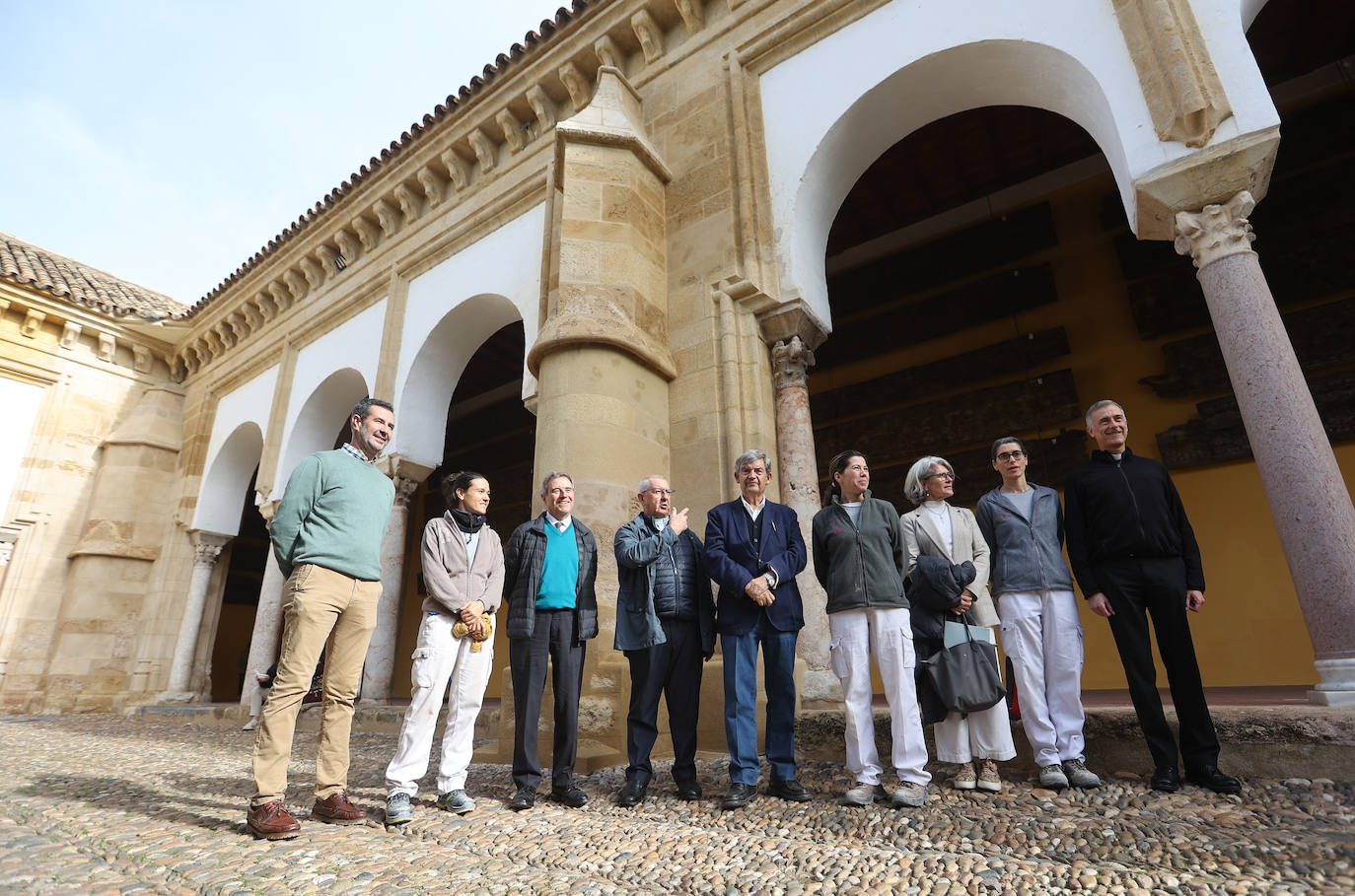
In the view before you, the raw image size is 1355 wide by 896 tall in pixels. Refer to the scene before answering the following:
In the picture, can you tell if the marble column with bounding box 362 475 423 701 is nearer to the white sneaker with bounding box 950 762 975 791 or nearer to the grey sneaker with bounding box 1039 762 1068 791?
the white sneaker with bounding box 950 762 975 791

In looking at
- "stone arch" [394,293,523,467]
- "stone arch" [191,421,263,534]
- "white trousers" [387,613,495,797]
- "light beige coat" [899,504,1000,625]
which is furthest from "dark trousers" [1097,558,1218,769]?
"stone arch" [191,421,263,534]

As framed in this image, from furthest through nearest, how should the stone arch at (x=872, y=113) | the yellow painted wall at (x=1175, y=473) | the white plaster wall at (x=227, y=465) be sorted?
the white plaster wall at (x=227, y=465) < the yellow painted wall at (x=1175, y=473) < the stone arch at (x=872, y=113)

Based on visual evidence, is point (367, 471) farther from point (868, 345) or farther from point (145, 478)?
point (145, 478)

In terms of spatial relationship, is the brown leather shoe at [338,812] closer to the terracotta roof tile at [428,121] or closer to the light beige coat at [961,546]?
the light beige coat at [961,546]

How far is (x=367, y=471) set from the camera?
300 cm

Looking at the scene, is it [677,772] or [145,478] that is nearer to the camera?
[677,772]

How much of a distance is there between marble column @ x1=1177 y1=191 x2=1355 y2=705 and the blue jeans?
2.26 metres

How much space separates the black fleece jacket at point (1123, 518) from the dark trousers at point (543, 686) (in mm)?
2235

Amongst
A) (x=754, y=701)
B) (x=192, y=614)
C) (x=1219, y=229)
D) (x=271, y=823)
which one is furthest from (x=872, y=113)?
(x=192, y=614)

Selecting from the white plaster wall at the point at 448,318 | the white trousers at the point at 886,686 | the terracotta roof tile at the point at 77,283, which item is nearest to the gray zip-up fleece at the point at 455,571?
the white trousers at the point at 886,686

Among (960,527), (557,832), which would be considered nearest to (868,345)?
(960,527)

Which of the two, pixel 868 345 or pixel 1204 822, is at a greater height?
pixel 868 345

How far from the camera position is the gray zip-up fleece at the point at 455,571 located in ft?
10.2

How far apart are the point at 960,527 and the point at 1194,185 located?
8.45ft
